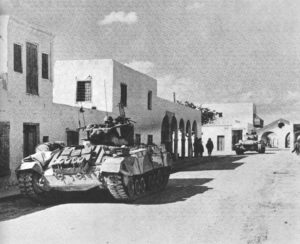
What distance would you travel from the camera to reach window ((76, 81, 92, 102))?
23.3 meters

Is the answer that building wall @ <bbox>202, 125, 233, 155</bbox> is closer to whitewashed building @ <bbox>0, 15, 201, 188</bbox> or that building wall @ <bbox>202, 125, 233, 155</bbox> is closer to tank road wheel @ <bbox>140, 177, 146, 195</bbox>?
whitewashed building @ <bbox>0, 15, 201, 188</bbox>

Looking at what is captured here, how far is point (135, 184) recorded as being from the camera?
12.1 meters

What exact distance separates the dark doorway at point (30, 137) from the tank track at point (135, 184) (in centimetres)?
426

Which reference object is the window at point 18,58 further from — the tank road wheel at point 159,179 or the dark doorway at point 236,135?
the dark doorway at point 236,135

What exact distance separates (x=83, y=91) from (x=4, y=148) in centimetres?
931

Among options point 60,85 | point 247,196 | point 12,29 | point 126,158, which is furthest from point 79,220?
point 60,85

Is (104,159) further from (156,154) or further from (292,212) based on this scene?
(292,212)

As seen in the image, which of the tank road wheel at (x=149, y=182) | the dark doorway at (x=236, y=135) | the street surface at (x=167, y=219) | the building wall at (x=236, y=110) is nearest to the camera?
the street surface at (x=167, y=219)

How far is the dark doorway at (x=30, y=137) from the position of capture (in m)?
15.8

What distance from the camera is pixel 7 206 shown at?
11258 mm

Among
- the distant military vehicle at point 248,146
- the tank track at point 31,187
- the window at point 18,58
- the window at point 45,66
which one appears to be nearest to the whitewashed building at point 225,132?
the distant military vehicle at point 248,146

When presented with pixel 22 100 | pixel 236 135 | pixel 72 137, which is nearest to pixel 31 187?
pixel 22 100

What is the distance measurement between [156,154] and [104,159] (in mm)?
3060

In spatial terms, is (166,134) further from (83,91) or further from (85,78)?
(85,78)
